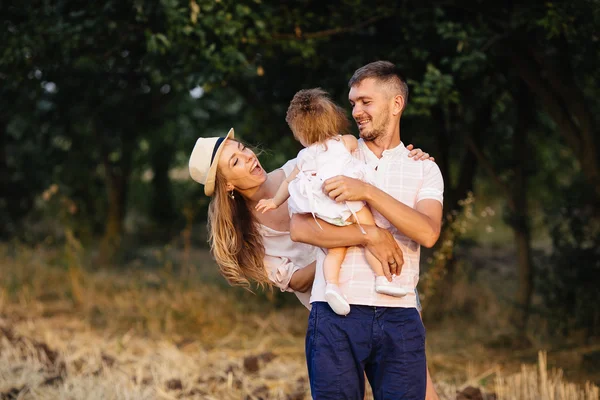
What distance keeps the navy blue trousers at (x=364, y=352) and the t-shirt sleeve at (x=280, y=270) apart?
571mm

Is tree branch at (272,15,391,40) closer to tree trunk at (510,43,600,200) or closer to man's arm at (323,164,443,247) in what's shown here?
tree trunk at (510,43,600,200)

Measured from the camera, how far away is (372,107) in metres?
3.27

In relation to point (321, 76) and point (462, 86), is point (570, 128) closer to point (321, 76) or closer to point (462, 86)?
point (462, 86)

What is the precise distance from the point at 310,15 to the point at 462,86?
5.14 ft

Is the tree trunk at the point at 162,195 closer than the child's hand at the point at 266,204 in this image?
No

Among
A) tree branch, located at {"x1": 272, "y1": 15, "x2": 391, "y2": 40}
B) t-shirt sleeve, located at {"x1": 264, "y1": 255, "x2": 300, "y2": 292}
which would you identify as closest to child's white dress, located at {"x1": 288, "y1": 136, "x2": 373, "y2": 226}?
t-shirt sleeve, located at {"x1": 264, "y1": 255, "x2": 300, "y2": 292}

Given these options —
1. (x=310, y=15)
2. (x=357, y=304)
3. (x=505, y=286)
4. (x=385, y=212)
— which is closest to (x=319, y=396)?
(x=357, y=304)

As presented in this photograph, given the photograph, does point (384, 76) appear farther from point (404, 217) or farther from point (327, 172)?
point (404, 217)

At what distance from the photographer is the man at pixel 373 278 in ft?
10.2

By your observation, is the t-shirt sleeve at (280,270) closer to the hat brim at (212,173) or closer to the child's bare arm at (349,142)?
the hat brim at (212,173)

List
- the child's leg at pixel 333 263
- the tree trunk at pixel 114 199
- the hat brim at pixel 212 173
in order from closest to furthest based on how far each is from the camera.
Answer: the child's leg at pixel 333 263 → the hat brim at pixel 212 173 → the tree trunk at pixel 114 199

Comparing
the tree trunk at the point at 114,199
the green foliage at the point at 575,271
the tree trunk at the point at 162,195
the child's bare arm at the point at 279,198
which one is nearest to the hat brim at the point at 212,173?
the child's bare arm at the point at 279,198

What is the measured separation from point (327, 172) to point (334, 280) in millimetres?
415

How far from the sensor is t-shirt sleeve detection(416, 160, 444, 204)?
127 inches
